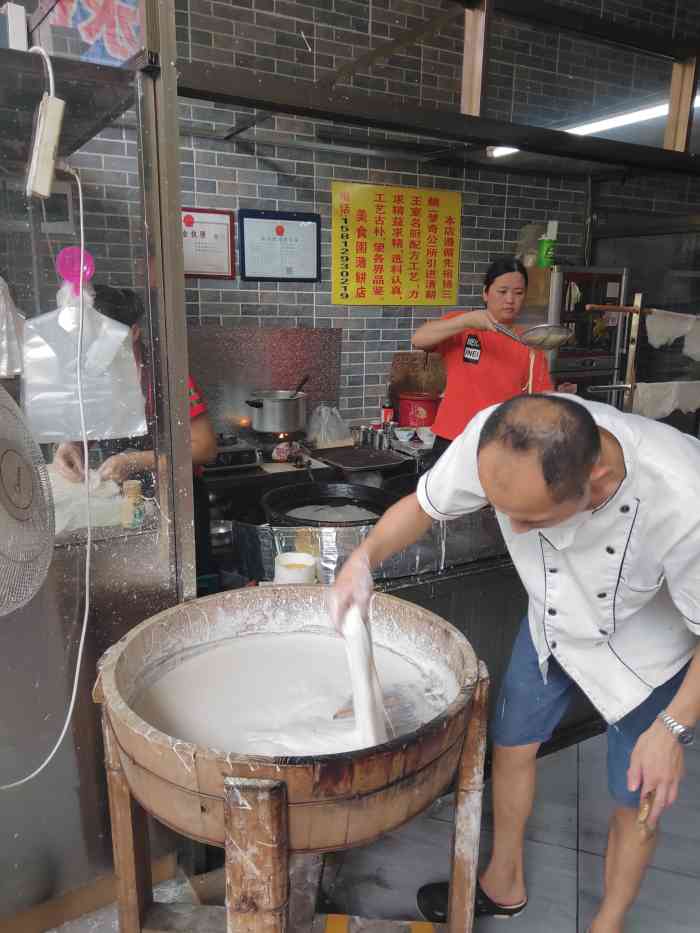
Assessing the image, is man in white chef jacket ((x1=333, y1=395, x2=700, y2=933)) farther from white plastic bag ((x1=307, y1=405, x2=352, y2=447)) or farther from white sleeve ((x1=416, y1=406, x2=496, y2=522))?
white plastic bag ((x1=307, y1=405, x2=352, y2=447))

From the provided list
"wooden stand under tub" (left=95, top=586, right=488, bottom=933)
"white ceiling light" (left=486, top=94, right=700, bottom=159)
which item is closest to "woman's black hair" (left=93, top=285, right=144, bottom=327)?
"wooden stand under tub" (left=95, top=586, right=488, bottom=933)

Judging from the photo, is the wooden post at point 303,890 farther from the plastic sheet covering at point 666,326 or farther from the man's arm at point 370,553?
the plastic sheet covering at point 666,326

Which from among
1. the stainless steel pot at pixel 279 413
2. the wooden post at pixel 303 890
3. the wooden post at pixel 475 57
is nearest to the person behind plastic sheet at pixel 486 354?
the wooden post at pixel 475 57

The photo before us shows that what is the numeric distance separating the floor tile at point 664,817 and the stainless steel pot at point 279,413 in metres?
2.37

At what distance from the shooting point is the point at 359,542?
6.89 feet

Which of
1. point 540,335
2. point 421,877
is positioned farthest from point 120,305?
point 540,335

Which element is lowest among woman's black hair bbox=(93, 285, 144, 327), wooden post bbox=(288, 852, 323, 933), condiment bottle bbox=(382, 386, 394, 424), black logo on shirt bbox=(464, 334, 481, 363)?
wooden post bbox=(288, 852, 323, 933)

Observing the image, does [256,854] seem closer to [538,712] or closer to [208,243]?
[538,712]

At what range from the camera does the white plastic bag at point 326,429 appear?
14.9 ft

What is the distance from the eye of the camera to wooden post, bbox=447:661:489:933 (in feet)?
4.70

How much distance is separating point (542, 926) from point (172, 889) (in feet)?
3.51

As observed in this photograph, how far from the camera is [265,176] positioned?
4.22 meters

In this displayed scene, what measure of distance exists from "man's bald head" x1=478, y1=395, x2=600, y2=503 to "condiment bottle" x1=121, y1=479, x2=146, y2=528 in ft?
3.20

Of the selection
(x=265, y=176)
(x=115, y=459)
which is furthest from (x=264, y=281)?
(x=115, y=459)
